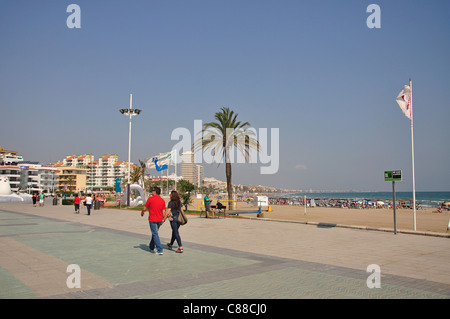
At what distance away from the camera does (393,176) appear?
43.5 feet

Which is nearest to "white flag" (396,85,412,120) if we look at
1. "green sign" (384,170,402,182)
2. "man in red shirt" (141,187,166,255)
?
"green sign" (384,170,402,182)

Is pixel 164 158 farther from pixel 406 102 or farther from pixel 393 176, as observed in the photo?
pixel 393 176

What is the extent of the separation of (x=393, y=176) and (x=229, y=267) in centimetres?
898

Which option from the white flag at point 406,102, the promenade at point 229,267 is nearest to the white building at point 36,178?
the promenade at point 229,267

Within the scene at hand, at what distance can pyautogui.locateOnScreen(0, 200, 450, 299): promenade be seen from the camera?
539cm

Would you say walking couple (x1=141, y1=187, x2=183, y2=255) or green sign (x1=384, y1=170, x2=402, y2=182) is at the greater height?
green sign (x1=384, y1=170, x2=402, y2=182)

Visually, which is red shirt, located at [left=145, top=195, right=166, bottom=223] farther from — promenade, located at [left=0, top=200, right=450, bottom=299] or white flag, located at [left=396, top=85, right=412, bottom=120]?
white flag, located at [left=396, top=85, right=412, bottom=120]

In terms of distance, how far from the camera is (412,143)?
1404 centimetres

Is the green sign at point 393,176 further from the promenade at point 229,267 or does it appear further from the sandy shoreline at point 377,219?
the promenade at point 229,267

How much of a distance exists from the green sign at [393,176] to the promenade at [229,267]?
89.1 inches

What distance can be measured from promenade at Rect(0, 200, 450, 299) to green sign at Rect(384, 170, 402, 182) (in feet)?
7.43
